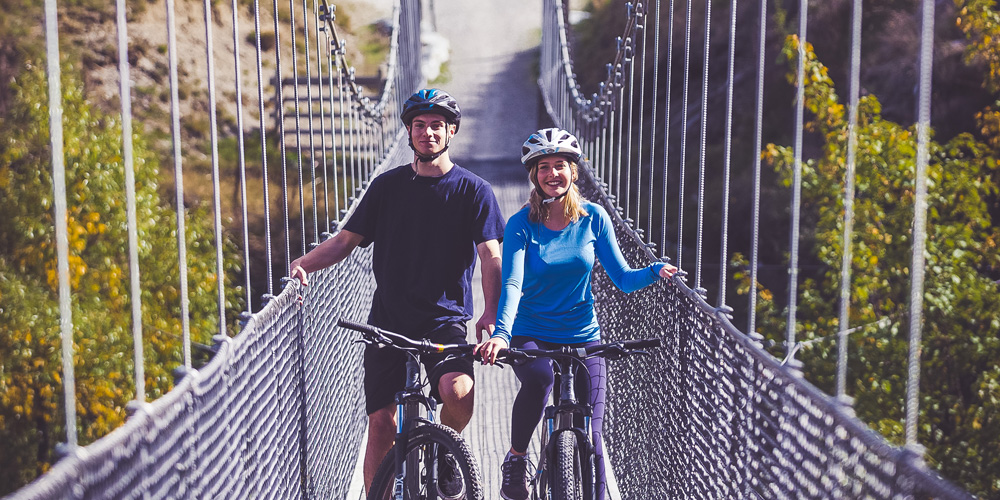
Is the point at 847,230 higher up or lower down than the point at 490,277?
higher up

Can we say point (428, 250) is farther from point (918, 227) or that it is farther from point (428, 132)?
point (918, 227)

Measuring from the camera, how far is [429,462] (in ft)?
7.90

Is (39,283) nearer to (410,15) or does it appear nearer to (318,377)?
(410,15)

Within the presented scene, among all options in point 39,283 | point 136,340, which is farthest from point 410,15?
point 136,340

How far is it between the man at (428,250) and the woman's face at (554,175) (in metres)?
0.18

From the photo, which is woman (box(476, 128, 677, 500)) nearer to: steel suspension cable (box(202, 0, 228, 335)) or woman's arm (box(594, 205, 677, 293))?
woman's arm (box(594, 205, 677, 293))

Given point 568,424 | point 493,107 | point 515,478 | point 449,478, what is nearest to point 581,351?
point 568,424

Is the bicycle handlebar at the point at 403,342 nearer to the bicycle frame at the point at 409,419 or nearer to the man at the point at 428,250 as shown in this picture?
the bicycle frame at the point at 409,419

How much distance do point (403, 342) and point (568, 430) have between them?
42cm

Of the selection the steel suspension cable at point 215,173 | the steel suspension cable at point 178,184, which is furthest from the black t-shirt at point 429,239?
the steel suspension cable at point 178,184

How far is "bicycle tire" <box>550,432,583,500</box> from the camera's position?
2.30m

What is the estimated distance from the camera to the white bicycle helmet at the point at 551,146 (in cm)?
258

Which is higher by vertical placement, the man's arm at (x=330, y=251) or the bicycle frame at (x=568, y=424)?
the man's arm at (x=330, y=251)

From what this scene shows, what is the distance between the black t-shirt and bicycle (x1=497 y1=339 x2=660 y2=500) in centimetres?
35
